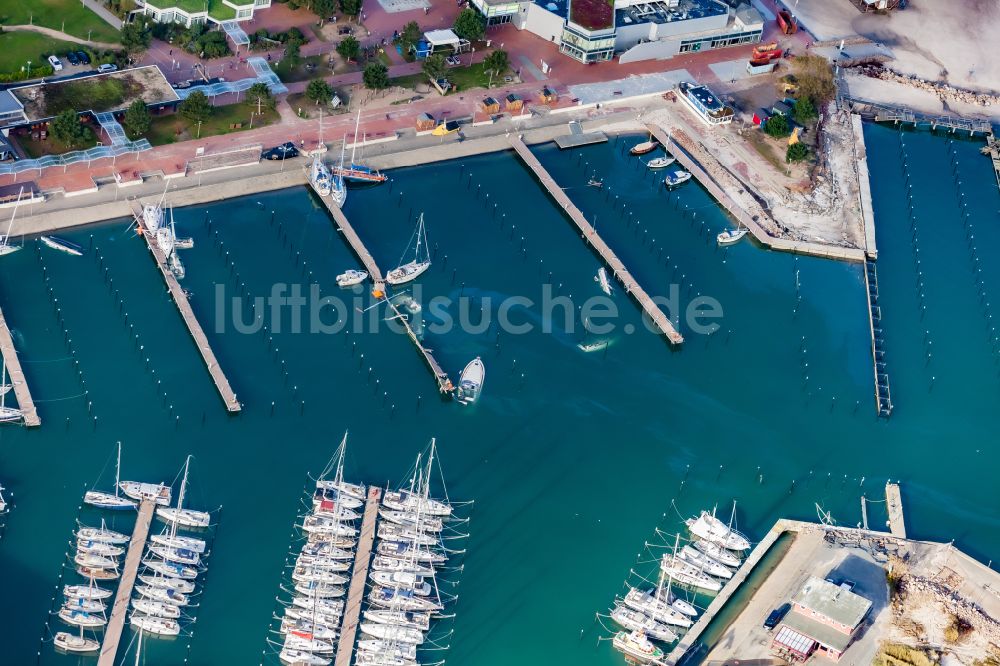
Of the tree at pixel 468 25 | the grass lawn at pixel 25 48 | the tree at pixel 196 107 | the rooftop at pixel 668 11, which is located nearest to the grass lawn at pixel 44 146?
the tree at pixel 196 107

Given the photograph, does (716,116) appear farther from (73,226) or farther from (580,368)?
(73,226)

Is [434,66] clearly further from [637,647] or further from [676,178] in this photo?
[637,647]

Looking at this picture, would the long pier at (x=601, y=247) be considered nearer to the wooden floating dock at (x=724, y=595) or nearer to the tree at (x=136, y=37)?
the wooden floating dock at (x=724, y=595)

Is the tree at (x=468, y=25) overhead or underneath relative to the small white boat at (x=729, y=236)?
overhead

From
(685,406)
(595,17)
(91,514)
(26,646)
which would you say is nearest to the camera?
(26,646)

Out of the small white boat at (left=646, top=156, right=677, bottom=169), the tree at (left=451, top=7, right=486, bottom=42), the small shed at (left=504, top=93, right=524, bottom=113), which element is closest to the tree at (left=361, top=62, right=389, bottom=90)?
the tree at (left=451, top=7, right=486, bottom=42)

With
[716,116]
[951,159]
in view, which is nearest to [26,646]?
[716,116]
